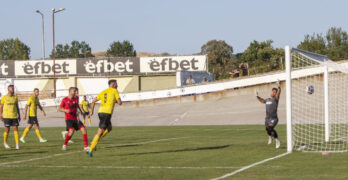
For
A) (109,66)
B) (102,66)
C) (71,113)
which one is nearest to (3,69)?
(102,66)

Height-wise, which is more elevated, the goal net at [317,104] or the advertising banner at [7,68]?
the advertising banner at [7,68]

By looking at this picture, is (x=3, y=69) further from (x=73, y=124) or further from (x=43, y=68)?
(x=73, y=124)

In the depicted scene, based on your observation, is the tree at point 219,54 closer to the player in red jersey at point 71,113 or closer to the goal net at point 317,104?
the goal net at point 317,104

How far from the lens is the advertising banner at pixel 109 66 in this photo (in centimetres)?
6781

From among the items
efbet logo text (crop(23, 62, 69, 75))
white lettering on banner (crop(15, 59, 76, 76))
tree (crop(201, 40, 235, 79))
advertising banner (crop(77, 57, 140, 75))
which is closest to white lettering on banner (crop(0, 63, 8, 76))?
white lettering on banner (crop(15, 59, 76, 76))

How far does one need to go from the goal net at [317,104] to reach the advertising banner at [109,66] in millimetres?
30882

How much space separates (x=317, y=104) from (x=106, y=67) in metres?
36.6

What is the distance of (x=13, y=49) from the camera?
129 m

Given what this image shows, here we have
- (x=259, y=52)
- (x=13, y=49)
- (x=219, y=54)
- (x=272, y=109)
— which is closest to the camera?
(x=272, y=109)

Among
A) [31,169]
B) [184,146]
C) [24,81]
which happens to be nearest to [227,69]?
[24,81]

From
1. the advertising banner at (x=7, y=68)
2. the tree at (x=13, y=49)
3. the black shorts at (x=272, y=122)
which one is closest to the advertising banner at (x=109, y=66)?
the advertising banner at (x=7, y=68)

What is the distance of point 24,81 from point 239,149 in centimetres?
5912

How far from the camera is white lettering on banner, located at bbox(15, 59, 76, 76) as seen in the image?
68.7 metres

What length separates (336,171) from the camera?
10.5m
